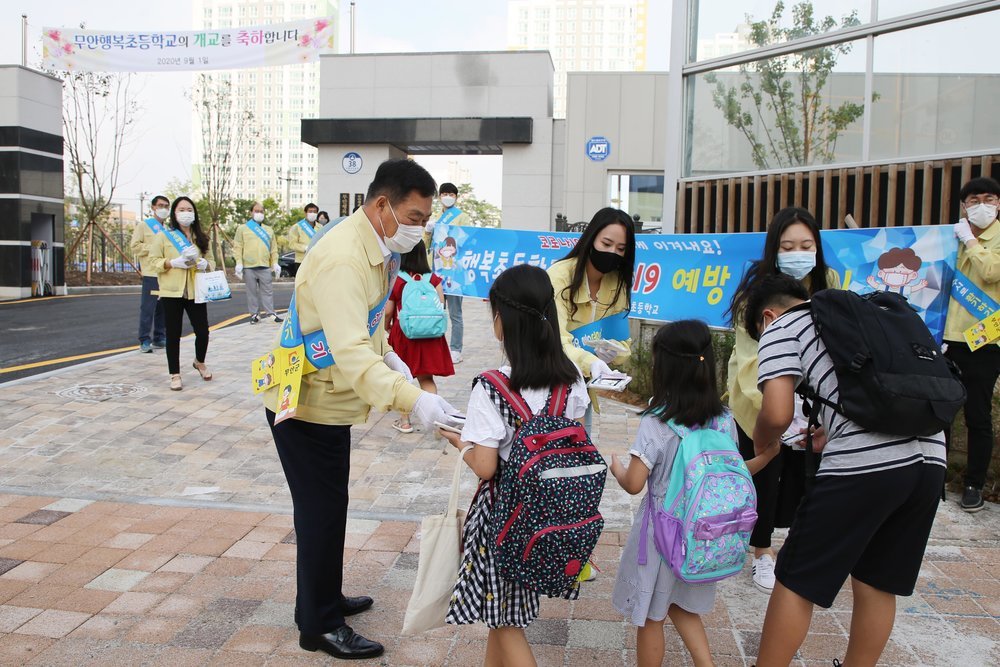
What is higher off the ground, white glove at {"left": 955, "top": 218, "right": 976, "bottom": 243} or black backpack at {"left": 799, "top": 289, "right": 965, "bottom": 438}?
white glove at {"left": 955, "top": 218, "right": 976, "bottom": 243}

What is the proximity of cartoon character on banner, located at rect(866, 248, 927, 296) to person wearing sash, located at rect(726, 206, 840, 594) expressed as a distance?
5.19ft

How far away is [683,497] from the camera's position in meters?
2.61

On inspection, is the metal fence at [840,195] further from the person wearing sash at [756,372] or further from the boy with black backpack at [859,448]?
the boy with black backpack at [859,448]

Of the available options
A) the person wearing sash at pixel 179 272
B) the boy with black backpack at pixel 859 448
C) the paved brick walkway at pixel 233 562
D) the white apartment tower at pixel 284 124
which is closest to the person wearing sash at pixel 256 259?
the person wearing sash at pixel 179 272

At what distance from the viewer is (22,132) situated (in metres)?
15.8

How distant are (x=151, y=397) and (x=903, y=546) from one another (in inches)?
262

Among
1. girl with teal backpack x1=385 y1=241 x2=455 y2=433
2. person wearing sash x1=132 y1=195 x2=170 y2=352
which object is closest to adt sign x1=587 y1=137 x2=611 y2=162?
person wearing sash x1=132 y1=195 x2=170 y2=352

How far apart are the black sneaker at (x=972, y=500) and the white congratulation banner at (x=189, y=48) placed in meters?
17.5

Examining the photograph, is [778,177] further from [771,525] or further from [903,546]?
[903,546]

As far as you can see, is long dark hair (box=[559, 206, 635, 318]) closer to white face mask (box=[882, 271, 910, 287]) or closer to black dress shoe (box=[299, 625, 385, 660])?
black dress shoe (box=[299, 625, 385, 660])

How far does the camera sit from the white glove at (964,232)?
457cm

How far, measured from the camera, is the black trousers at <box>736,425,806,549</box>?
142 inches

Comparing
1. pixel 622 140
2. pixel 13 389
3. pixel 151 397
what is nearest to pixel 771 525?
pixel 151 397

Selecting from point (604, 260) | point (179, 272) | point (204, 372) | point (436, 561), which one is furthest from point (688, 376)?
point (204, 372)
